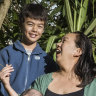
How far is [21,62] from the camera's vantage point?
324cm

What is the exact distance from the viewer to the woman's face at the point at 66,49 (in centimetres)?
300

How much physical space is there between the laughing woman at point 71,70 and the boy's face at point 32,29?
0.29m

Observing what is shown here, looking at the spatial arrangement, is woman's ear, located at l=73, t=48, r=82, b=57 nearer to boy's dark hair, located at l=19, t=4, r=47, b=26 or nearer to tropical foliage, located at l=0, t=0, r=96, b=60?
boy's dark hair, located at l=19, t=4, r=47, b=26

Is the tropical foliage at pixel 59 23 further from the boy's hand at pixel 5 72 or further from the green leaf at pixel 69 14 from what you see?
the boy's hand at pixel 5 72

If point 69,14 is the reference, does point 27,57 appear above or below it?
below

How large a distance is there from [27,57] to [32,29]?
274mm

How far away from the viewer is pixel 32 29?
3.24m

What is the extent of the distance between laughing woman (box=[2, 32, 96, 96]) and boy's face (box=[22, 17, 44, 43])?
292 mm

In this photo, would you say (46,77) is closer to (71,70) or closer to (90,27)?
(71,70)

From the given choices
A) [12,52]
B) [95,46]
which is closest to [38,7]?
[12,52]

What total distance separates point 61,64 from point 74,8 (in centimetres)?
172

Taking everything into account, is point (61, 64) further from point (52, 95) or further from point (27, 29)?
point (27, 29)

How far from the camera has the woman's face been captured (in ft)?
9.85

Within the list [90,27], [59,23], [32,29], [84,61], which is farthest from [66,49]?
[59,23]
